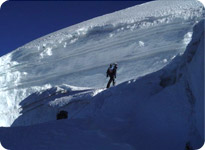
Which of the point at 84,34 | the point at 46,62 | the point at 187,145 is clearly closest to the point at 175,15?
the point at 84,34

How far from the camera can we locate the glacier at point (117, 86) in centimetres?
417

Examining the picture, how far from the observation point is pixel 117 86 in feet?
22.4

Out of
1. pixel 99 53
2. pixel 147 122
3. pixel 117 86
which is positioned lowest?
pixel 147 122

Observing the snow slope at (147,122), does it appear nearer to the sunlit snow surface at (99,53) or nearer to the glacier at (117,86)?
the glacier at (117,86)

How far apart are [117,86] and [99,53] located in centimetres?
798

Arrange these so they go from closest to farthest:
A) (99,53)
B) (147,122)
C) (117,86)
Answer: (147,122)
(117,86)
(99,53)

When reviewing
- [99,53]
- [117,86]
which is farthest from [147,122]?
[99,53]

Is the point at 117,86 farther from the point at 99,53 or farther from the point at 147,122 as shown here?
the point at 99,53

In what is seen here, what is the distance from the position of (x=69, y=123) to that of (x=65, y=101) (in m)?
3.43

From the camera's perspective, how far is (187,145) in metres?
3.89

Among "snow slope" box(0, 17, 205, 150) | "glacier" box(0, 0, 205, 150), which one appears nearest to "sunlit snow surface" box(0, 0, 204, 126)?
"glacier" box(0, 0, 205, 150)

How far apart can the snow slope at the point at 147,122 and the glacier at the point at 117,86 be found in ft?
A: 0.06

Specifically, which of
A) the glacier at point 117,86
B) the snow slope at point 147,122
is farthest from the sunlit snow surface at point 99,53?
the snow slope at point 147,122

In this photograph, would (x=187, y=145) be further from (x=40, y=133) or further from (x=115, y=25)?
(x=115, y=25)
